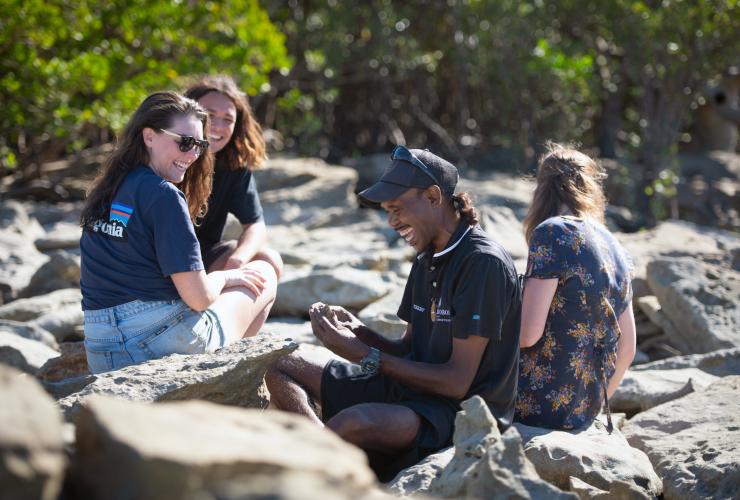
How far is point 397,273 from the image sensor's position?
707cm

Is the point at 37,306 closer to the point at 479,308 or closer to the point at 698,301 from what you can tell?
the point at 479,308

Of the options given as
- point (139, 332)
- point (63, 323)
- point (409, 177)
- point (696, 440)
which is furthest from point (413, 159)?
point (63, 323)

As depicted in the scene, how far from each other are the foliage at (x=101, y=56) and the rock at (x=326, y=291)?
2898 mm

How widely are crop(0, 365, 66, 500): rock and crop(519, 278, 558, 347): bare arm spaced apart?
8.08 ft

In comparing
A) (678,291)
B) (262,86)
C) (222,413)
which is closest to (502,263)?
(222,413)

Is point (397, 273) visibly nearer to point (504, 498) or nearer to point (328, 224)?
point (328, 224)

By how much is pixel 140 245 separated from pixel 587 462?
1914mm

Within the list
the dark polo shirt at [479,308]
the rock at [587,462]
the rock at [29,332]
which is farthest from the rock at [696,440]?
the rock at [29,332]

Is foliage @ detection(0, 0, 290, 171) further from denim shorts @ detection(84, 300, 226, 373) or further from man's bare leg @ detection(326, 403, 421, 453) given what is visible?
man's bare leg @ detection(326, 403, 421, 453)

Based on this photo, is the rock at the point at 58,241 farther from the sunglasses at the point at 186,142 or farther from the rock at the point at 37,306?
the sunglasses at the point at 186,142

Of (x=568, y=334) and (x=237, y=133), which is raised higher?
(x=237, y=133)

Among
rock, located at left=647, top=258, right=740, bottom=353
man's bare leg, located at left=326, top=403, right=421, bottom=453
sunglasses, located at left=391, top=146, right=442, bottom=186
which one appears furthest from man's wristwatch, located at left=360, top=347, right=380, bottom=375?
rock, located at left=647, top=258, right=740, bottom=353

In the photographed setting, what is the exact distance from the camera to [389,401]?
153 inches

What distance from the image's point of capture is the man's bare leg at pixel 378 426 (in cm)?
352
